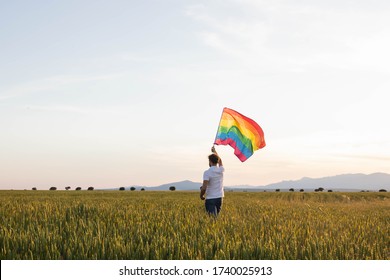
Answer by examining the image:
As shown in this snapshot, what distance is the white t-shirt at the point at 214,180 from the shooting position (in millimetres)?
11594

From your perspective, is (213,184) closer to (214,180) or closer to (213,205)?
(214,180)

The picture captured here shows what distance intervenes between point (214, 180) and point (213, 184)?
0.12 metres

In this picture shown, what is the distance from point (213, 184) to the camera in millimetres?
11805

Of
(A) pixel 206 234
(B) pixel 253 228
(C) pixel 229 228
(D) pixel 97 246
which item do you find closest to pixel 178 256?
(D) pixel 97 246

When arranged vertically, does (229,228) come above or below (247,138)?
below

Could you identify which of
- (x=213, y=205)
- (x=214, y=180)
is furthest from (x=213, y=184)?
(x=213, y=205)

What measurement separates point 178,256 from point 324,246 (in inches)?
126

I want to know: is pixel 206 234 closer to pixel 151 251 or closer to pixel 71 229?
pixel 151 251

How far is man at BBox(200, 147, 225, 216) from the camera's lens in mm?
11602

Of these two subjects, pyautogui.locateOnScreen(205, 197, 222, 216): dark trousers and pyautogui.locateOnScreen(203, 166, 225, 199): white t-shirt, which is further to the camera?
pyautogui.locateOnScreen(205, 197, 222, 216): dark trousers

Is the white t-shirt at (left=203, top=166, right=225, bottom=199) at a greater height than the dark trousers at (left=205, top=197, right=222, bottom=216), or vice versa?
the white t-shirt at (left=203, top=166, right=225, bottom=199)

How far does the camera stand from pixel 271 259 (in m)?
7.19

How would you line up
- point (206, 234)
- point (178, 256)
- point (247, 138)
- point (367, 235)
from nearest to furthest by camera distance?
point (178, 256) < point (206, 234) < point (367, 235) < point (247, 138)

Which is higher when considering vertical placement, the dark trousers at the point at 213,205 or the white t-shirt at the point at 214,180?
the white t-shirt at the point at 214,180
